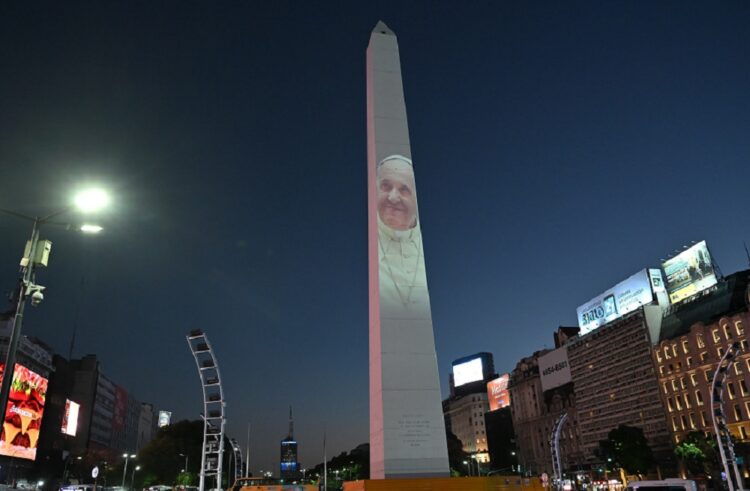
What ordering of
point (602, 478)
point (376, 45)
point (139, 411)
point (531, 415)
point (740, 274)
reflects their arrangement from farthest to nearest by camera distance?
point (139, 411) < point (531, 415) < point (602, 478) < point (740, 274) < point (376, 45)

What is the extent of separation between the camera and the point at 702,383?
68500 mm

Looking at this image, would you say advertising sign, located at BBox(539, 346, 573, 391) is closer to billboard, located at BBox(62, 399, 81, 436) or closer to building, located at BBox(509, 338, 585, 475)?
building, located at BBox(509, 338, 585, 475)

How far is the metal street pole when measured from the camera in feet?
27.6

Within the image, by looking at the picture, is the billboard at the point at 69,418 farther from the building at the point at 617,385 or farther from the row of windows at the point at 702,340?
the row of windows at the point at 702,340

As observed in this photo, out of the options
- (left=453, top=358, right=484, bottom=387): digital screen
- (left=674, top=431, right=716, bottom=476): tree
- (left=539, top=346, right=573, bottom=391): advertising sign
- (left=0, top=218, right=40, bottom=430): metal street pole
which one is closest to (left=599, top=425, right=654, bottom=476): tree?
(left=674, top=431, right=716, bottom=476): tree

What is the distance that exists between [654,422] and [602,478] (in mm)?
17436

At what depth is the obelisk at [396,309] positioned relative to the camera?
16.1m

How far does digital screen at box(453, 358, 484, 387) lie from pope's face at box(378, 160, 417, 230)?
127 metres

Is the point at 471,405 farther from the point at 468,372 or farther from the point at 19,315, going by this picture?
the point at 19,315

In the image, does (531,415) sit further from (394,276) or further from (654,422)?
(394,276)

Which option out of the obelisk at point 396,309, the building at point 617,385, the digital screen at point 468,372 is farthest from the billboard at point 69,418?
the digital screen at point 468,372

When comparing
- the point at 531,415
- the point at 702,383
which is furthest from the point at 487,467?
the point at 702,383

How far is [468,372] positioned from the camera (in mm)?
143750

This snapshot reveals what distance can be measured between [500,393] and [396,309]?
127 metres
